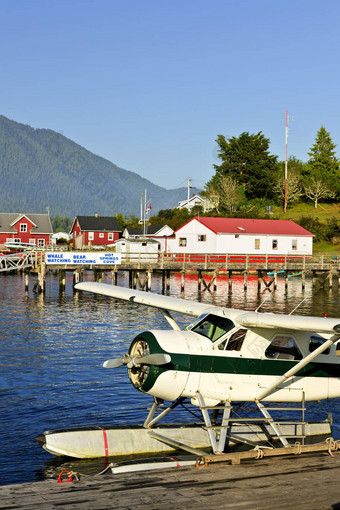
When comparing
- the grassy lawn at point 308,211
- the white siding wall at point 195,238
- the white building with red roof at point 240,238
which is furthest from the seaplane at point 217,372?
the grassy lawn at point 308,211

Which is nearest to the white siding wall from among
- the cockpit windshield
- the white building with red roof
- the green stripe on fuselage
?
the white building with red roof

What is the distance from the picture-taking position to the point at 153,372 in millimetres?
10938

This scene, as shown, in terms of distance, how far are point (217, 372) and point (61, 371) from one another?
10.7 metres

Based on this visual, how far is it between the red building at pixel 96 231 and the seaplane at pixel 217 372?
84728mm

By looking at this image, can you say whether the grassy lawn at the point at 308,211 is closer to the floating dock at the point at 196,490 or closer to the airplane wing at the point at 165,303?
the airplane wing at the point at 165,303

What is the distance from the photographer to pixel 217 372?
11609mm

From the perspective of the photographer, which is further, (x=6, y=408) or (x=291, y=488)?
(x=6, y=408)

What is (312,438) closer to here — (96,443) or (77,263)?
(96,443)

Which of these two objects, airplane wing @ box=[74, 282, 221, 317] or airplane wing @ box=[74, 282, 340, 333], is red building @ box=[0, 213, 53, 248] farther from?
airplane wing @ box=[74, 282, 221, 317]

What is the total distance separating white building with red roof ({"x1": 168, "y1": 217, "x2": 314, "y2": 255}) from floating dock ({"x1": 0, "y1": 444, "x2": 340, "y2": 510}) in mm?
57493

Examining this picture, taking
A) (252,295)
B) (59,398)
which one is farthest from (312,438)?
(252,295)

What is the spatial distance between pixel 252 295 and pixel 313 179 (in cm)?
5612

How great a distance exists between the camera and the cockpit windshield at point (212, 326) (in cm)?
1172

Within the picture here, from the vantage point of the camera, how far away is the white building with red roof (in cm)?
6794
